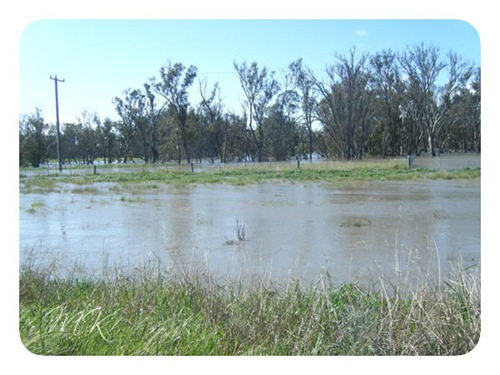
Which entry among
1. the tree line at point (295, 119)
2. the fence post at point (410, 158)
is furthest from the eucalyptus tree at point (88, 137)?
the fence post at point (410, 158)

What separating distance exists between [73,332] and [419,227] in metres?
4.08

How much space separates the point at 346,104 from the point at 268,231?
167cm

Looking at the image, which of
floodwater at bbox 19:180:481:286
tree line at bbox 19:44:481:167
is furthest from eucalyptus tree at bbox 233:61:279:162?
floodwater at bbox 19:180:481:286

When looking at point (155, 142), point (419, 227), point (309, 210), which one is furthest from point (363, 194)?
point (155, 142)

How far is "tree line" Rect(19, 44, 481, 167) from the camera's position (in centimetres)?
353

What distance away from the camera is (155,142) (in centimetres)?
544

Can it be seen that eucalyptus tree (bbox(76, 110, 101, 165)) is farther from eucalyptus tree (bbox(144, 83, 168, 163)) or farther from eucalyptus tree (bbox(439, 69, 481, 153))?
eucalyptus tree (bbox(439, 69, 481, 153))

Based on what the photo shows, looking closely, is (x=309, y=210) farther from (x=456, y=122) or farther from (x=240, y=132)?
(x=456, y=122)

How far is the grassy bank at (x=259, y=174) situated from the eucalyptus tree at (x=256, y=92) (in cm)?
138

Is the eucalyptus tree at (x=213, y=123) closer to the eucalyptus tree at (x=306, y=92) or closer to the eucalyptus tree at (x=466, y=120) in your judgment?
the eucalyptus tree at (x=306, y=92)

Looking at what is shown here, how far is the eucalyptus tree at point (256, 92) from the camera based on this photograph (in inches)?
144

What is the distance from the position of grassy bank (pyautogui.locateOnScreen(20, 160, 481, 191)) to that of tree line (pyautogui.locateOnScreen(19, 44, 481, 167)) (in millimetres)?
532

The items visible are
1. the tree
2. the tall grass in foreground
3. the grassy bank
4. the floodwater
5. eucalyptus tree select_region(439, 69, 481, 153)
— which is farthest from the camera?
the grassy bank
